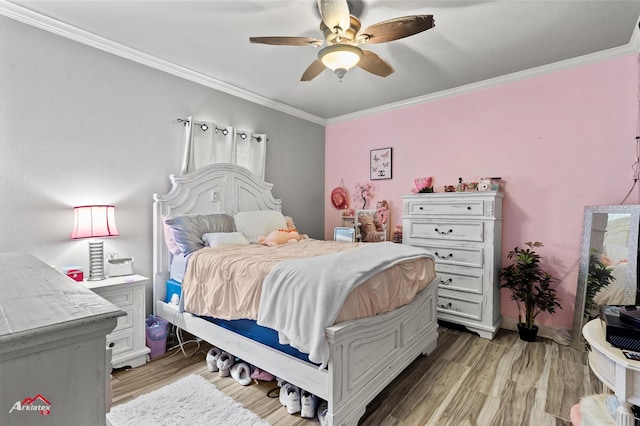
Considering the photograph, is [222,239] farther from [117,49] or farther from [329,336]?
[117,49]

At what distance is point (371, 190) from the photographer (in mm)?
4465

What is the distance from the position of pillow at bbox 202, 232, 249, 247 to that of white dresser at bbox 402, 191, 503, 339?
2003mm

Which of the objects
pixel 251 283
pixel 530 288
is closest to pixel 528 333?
pixel 530 288

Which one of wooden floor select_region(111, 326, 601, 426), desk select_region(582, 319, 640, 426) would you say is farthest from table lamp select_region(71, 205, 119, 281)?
desk select_region(582, 319, 640, 426)

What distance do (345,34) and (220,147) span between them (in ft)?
6.68

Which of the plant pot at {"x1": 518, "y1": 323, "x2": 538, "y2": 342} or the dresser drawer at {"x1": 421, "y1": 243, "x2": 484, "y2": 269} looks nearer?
the plant pot at {"x1": 518, "y1": 323, "x2": 538, "y2": 342}

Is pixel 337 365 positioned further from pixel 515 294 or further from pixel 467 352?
pixel 515 294

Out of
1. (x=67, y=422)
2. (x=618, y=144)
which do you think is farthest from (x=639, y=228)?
(x=67, y=422)

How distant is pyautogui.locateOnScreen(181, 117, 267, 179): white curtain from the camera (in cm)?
324

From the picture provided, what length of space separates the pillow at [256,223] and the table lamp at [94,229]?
1159 millimetres

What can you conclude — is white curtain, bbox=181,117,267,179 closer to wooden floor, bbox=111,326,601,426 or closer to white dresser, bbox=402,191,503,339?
wooden floor, bbox=111,326,601,426

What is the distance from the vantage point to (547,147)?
312 cm

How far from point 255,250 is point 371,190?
2345 mm

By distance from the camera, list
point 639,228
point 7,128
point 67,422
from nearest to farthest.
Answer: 1. point 67,422
2. point 7,128
3. point 639,228
